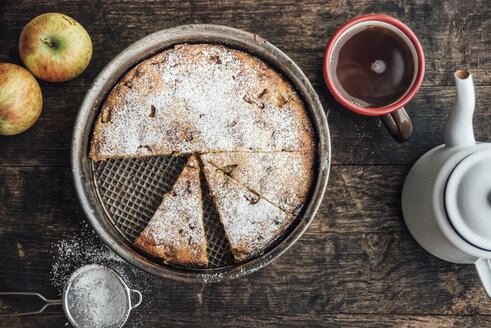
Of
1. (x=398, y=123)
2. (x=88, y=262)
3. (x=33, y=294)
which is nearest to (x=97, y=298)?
(x=88, y=262)

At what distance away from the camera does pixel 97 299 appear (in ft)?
5.48

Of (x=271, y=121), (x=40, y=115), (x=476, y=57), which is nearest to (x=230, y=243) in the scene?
(x=271, y=121)

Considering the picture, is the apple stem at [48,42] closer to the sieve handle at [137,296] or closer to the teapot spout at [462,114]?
the sieve handle at [137,296]

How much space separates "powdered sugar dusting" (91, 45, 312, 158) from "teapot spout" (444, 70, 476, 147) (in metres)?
0.52

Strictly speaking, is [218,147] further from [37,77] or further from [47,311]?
[47,311]

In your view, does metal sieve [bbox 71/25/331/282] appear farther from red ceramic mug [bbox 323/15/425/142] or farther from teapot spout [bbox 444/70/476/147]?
teapot spout [bbox 444/70/476/147]

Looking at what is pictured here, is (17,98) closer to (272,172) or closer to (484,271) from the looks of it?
(272,172)

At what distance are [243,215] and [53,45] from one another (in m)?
1.02

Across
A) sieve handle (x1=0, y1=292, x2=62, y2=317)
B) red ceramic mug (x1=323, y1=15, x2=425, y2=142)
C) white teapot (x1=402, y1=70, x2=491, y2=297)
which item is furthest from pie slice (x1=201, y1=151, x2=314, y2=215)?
sieve handle (x1=0, y1=292, x2=62, y2=317)

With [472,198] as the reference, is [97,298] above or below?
below

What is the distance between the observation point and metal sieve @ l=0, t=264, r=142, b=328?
165cm

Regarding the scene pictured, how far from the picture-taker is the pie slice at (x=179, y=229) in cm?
155

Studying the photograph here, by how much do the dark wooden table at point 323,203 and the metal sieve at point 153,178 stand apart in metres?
0.21

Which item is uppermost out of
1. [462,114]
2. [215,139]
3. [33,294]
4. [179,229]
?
[462,114]
